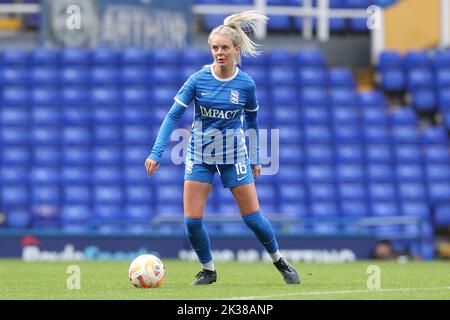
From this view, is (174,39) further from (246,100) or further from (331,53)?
(246,100)

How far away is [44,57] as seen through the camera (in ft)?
64.7

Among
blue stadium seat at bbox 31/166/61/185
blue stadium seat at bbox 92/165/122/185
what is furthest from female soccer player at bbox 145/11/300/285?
blue stadium seat at bbox 31/166/61/185

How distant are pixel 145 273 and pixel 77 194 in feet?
31.7

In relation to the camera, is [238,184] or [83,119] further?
[83,119]

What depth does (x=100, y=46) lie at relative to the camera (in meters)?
20.2

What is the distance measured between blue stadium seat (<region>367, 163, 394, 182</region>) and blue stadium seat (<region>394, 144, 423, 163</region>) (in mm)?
322

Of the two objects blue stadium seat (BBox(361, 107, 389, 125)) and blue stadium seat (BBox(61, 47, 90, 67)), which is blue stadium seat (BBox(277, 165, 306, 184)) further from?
blue stadium seat (BBox(61, 47, 90, 67))

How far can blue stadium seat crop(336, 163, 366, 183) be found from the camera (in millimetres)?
18203

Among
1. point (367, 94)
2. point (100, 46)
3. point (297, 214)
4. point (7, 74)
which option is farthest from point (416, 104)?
point (7, 74)

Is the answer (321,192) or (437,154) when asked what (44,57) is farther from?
(437,154)

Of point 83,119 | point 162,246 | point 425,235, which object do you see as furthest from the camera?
point 83,119

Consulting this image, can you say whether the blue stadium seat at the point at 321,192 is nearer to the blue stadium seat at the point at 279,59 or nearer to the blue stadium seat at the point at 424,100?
the blue stadium seat at the point at 279,59

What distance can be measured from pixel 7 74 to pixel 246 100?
12.0 m

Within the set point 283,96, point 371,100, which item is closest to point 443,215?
point 371,100
